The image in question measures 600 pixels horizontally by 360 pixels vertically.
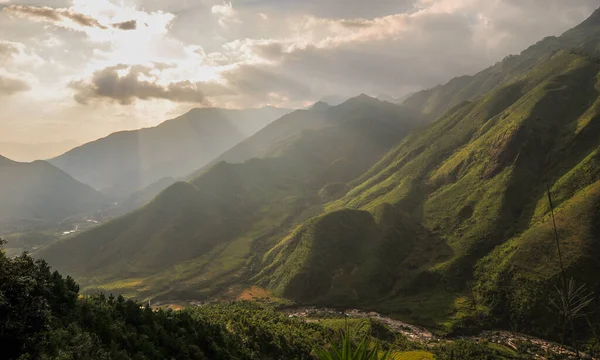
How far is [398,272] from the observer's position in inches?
6855

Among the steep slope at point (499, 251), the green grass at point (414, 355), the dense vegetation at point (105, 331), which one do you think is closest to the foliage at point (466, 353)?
the green grass at point (414, 355)

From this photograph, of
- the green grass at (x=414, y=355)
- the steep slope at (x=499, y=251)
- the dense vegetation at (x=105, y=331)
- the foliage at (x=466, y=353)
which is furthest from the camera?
the steep slope at (x=499, y=251)

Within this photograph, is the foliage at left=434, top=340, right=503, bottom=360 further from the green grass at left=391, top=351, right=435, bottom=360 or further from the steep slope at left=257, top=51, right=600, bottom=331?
the steep slope at left=257, top=51, right=600, bottom=331

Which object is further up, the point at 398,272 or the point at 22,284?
Answer: the point at 22,284

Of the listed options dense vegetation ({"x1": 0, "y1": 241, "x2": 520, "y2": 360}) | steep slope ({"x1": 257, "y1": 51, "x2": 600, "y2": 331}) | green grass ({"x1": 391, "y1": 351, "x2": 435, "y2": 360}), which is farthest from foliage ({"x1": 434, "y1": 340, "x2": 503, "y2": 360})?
dense vegetation ({"x1": 0, "y1": 241, "x2": 520, "y2": 360})

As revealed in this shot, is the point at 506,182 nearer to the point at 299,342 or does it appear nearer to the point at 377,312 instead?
the point at 377,312

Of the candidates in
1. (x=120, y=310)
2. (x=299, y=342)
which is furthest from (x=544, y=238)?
(x=120, y=310)

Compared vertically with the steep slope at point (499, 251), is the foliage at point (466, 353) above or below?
below

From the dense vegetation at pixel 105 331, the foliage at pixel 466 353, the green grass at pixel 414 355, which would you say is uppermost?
the dense vegetation at pixel 105 331

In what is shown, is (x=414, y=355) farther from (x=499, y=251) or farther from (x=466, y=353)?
(x=499, y=251)

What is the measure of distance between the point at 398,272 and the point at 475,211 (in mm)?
54254

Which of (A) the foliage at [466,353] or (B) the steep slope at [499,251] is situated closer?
(A) the foliage at [466,353]

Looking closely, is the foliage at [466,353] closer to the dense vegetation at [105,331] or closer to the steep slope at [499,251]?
the steep slope at [499,251]

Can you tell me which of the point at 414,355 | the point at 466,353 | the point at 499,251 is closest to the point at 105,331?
the point at 414,355
